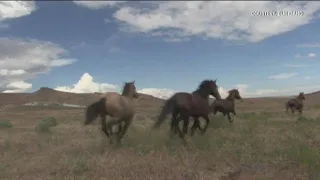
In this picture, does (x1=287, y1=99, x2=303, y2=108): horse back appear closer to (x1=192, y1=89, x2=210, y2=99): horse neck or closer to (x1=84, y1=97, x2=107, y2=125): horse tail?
(x1=192, y1=89, x2=210, y2=99): horse neck

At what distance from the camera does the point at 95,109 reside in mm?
12086

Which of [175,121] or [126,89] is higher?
[126,89]

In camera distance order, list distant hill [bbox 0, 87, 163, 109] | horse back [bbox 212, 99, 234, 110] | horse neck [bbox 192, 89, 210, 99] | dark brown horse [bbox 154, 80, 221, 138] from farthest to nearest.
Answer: distant hill [bbox 0, 87, 163, 109]
horse back [bbox 212, 99, 234, 110]
horse neck [bbox 192, 89, 210, 99]
dark brown horse [bbox 154, 80, 221, 138]

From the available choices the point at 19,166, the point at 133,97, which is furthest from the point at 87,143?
the point at 19,166

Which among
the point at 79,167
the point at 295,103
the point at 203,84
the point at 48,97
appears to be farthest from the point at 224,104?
the point at 48,97

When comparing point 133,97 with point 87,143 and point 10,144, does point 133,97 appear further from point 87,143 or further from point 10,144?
point 10,144

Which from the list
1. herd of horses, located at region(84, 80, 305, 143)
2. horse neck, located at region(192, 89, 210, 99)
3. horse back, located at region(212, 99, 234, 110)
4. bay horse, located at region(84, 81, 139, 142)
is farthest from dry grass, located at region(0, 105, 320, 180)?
horse back, located at region(212, 99, 234, 110)

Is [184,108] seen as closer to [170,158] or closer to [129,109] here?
[129,109]

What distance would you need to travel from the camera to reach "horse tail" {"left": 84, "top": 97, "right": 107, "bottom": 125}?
11930 millimetres

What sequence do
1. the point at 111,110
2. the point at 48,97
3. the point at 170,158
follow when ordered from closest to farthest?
the point at 170,158 < the point at 111,110 < the point at 48,97

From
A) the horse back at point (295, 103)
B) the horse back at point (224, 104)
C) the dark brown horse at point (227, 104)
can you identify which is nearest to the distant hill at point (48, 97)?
the horse back at point (295, 103)

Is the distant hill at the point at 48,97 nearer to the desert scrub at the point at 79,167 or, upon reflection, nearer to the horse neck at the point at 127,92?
the horse neck at the point at 127,92

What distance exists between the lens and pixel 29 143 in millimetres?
14188

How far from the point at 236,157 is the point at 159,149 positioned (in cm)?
224
